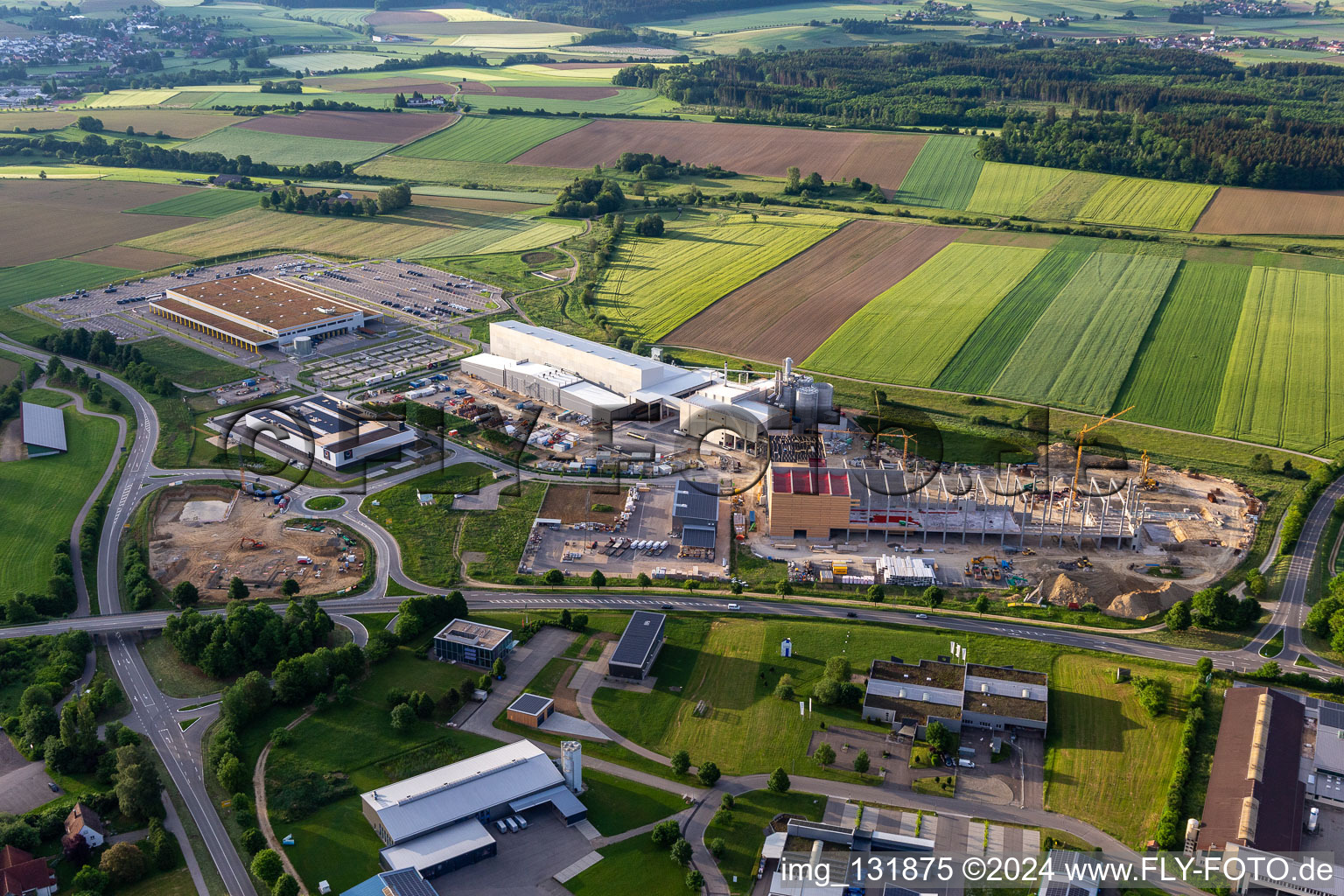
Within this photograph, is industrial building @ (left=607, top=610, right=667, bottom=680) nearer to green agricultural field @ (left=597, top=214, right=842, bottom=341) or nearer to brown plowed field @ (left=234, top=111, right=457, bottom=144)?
green agricultural field @ (left=597, top=214, right=842, bottom=341)

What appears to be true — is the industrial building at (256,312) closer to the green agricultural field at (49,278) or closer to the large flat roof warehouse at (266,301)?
the large flat roof warehouse at (266,301)

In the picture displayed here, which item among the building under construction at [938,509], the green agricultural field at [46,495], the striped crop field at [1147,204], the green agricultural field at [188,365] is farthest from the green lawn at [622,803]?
the striped crop field at [1147,204]

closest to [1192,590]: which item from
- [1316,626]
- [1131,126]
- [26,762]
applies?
[1316,626]

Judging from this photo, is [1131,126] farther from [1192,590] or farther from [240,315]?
[240,315]

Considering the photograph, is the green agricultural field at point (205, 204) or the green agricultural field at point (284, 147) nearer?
the green agricultural field at point (205, 204)

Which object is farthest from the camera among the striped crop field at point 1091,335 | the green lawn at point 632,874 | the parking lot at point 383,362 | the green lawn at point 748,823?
the parking lot at point 383,362

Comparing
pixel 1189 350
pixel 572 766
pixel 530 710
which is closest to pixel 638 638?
pixel 530 710
